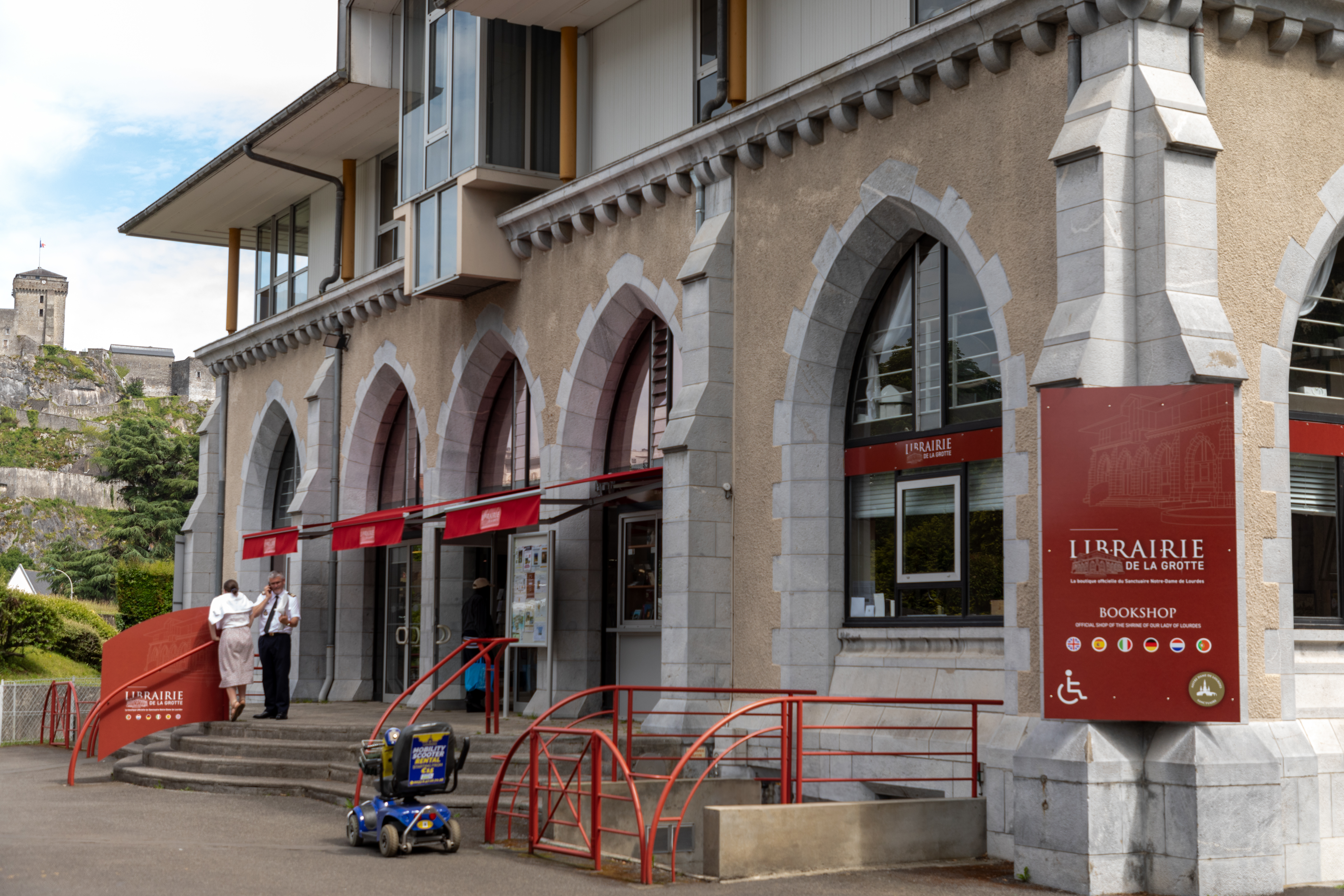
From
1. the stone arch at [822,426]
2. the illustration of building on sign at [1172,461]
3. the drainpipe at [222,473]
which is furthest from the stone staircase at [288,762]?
the drainpipe at [222,473]

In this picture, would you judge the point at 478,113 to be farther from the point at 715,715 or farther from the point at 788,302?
the point at 715,715

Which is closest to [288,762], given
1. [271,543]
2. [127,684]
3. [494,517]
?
[127,684]

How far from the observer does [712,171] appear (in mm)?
14508

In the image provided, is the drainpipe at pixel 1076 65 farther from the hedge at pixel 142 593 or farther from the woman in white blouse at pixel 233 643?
the hedge at pixel 142 593

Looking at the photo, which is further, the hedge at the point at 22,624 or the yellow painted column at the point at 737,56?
the hedge at the point at 22,624

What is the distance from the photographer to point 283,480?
25969mm

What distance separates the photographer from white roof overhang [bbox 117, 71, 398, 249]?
842 inches

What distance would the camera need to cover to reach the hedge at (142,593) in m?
37.8

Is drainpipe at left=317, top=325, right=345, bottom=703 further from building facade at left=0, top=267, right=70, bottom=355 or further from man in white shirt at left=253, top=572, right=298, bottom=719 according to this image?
building facade at left=0, top=267, right=70, bottom=355

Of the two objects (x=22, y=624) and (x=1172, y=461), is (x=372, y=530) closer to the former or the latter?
(x=1172, y=461)

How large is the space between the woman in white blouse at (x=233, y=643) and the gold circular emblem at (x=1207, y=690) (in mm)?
10689

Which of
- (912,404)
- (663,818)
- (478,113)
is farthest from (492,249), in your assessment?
(663,818)

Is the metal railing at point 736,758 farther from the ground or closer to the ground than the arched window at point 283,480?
closer to the ground

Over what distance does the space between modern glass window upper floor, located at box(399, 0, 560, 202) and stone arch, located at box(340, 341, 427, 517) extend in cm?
378
